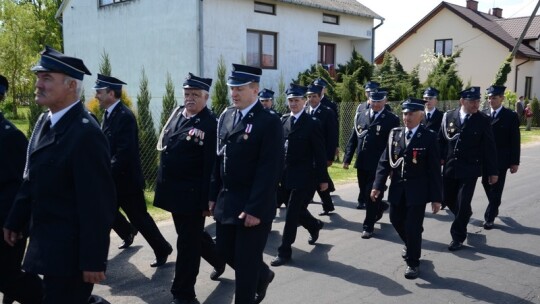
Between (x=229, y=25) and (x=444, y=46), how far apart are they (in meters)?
23.2

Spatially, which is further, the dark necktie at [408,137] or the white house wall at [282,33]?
the white house wall at [282,33]

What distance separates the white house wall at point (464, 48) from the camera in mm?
33625

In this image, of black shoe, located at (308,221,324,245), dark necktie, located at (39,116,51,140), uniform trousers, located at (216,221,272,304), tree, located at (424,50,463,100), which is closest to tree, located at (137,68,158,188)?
black shoe, located at (308,221,324,245)

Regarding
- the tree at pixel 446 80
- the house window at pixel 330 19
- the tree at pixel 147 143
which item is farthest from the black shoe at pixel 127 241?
the tree at pixel 446 80

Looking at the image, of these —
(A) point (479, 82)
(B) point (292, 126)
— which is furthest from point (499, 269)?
(A) point (479, 82)

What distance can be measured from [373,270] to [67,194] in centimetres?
368

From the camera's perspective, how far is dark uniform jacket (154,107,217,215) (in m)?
4.53

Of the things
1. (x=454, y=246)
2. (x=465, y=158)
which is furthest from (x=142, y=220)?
(x=465, y=158)

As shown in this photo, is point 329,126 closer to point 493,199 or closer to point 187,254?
point 493,199

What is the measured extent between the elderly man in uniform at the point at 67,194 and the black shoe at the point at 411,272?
347 cm

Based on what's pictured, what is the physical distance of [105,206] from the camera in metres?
3.01

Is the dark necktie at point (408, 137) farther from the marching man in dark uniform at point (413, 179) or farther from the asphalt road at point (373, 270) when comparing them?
the asphalt road at point (373, 270)

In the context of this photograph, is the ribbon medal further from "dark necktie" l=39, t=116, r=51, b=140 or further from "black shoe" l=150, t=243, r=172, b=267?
"black shoe" l=150, t=243, r=172, b=267

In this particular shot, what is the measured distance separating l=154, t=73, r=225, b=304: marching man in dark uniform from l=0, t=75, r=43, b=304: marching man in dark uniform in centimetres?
119
